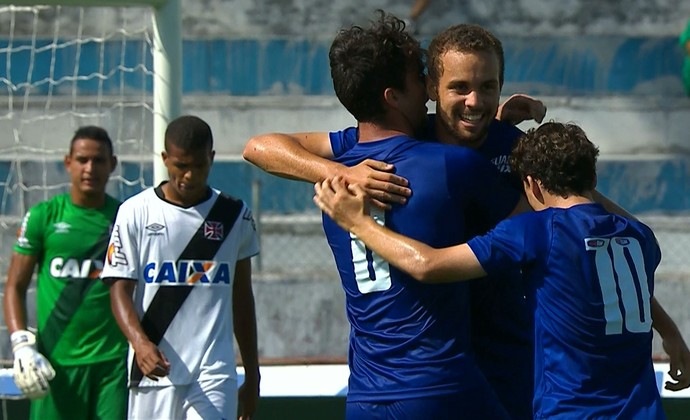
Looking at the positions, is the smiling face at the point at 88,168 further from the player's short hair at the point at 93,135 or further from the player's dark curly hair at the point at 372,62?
the player's dark curly hair at the point at 372,62

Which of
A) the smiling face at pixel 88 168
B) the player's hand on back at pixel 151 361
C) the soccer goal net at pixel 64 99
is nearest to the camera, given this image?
the player's hand on back at pixel 151 361

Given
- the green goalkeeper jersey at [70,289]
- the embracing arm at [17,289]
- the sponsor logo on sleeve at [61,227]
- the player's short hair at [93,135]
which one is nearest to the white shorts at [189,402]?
the green goalkeeper jersey at [70,289]

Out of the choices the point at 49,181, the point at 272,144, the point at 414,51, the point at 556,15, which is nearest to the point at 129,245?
the point at 272,144

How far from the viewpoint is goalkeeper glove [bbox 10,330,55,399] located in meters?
5.68

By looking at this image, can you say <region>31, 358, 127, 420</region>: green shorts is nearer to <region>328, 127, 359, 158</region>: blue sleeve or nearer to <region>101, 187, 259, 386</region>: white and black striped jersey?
<region>101, 187, 259, 386</region>: white and black striped jersey

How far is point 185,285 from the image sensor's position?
5488mm

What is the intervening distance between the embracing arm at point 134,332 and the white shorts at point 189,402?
187 millimetres

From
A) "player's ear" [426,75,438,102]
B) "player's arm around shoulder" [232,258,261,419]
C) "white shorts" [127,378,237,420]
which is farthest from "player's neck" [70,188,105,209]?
"player's ear" [426,75,438,102]

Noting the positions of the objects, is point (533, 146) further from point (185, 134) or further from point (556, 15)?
point (556, 15)

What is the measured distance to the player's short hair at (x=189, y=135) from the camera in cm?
544

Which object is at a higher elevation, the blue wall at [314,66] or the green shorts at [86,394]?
the blue wall at [314,66]

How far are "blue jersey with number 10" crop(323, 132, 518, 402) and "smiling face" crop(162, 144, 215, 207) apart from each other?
2.14 meters

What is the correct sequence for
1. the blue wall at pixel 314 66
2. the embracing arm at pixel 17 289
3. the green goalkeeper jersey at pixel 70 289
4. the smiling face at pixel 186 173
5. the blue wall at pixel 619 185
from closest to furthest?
the smiling face at pixel 186 173, the embracing arm at pixel 17 289, the green goalkeeper jersey at pixel 70 289, the blue wall at pixel 619 185, the blue wall at pixel 314 66

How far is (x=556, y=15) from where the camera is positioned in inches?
457
